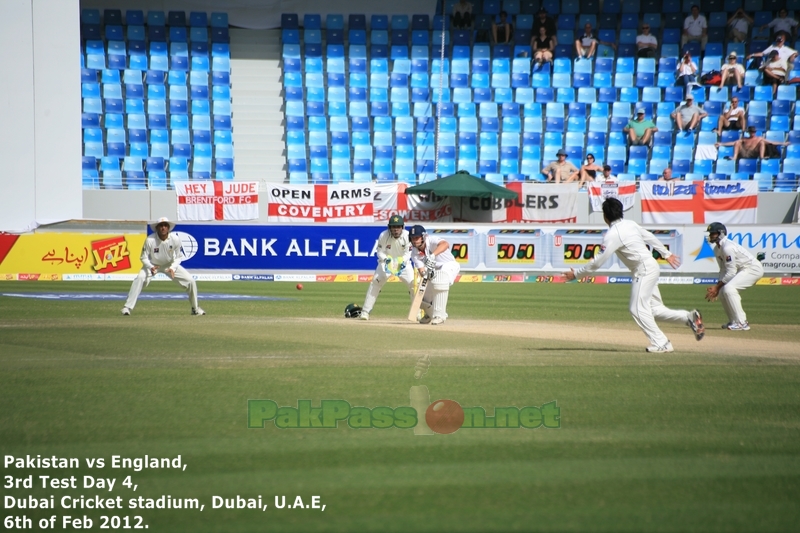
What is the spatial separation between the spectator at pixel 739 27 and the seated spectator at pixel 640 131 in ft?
18.1

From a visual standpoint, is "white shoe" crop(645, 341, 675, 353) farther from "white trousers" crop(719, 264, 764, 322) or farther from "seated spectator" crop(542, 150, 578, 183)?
"seated spectator" crop(542, 150, 578, 183)

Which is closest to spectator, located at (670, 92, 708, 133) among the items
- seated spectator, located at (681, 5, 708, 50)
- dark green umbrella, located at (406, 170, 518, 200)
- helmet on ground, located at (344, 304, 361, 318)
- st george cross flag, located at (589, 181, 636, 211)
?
seated spectator, located at (681, 5, 708, 50)

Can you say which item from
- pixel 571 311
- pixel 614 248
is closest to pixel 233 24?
pixel 571 311

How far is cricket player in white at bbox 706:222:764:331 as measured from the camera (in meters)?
14.3

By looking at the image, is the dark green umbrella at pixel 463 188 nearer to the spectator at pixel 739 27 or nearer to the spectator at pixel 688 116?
the spectator at pixel 688 116

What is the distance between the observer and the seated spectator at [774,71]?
31828mm

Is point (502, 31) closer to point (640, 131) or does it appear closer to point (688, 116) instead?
point (640, 131)

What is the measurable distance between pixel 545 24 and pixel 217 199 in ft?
47.9

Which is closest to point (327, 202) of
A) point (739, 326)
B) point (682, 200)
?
point (682, 200)

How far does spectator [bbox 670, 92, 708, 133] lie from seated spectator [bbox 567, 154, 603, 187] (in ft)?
14.9

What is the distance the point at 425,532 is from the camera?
4.75m

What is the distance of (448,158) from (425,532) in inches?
1037

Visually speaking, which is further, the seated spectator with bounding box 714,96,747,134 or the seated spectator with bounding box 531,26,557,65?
the seated spectator with bounding box 531,26,557,65

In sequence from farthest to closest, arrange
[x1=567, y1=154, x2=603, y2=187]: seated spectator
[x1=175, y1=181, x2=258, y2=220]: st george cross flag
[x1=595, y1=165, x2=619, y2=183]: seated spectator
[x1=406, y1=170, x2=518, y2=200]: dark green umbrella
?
[x1=567, y1=154, x2=603, y2=187]: seated spectator
[x1=595, y1=165, x2=619, y2=183]: seated spectator
[x1=406, y1=170, x2=518, y2=200]: dark green umbrella
[x1=175, y1=181, x2=258, y2=220]: st george cross flag
